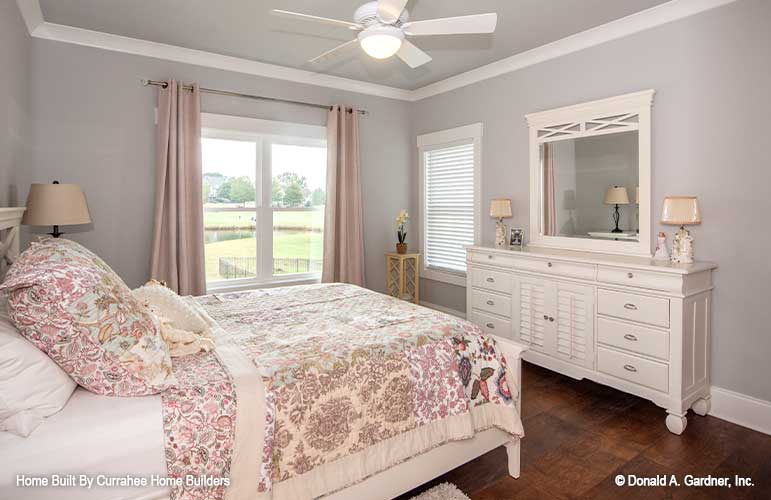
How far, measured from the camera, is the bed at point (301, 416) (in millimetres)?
1337

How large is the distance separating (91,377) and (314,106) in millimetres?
3791

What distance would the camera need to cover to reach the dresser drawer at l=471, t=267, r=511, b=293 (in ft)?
12.3

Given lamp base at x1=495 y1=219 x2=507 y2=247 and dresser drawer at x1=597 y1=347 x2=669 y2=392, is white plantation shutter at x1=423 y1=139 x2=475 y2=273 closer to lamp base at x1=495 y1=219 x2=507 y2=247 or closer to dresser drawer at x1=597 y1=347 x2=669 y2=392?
lamp base at x1=495 y1=219 x2=507 y2=247

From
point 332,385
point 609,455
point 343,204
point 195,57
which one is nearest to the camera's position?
point 332,385

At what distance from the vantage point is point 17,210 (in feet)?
8.70

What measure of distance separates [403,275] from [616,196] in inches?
92.6

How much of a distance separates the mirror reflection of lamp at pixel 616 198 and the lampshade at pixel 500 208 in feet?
2.91

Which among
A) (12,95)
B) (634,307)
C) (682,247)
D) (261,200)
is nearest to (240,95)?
(261,200)

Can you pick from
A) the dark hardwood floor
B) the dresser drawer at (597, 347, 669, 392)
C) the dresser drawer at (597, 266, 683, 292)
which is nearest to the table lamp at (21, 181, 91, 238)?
the dark hardwood floor

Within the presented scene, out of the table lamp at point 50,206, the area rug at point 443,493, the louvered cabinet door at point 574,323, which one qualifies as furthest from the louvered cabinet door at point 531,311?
the table lamp at point 50,206

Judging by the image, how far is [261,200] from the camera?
4504 millimetres

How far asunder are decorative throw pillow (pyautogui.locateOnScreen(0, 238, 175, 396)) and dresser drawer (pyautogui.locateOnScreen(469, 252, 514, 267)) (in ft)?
9.33

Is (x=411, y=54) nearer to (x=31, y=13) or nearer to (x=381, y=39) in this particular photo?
(x=381, y=39)

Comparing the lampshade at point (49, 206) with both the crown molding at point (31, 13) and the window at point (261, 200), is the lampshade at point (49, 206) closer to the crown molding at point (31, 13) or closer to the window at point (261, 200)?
the crown molding at point (31, 13)
